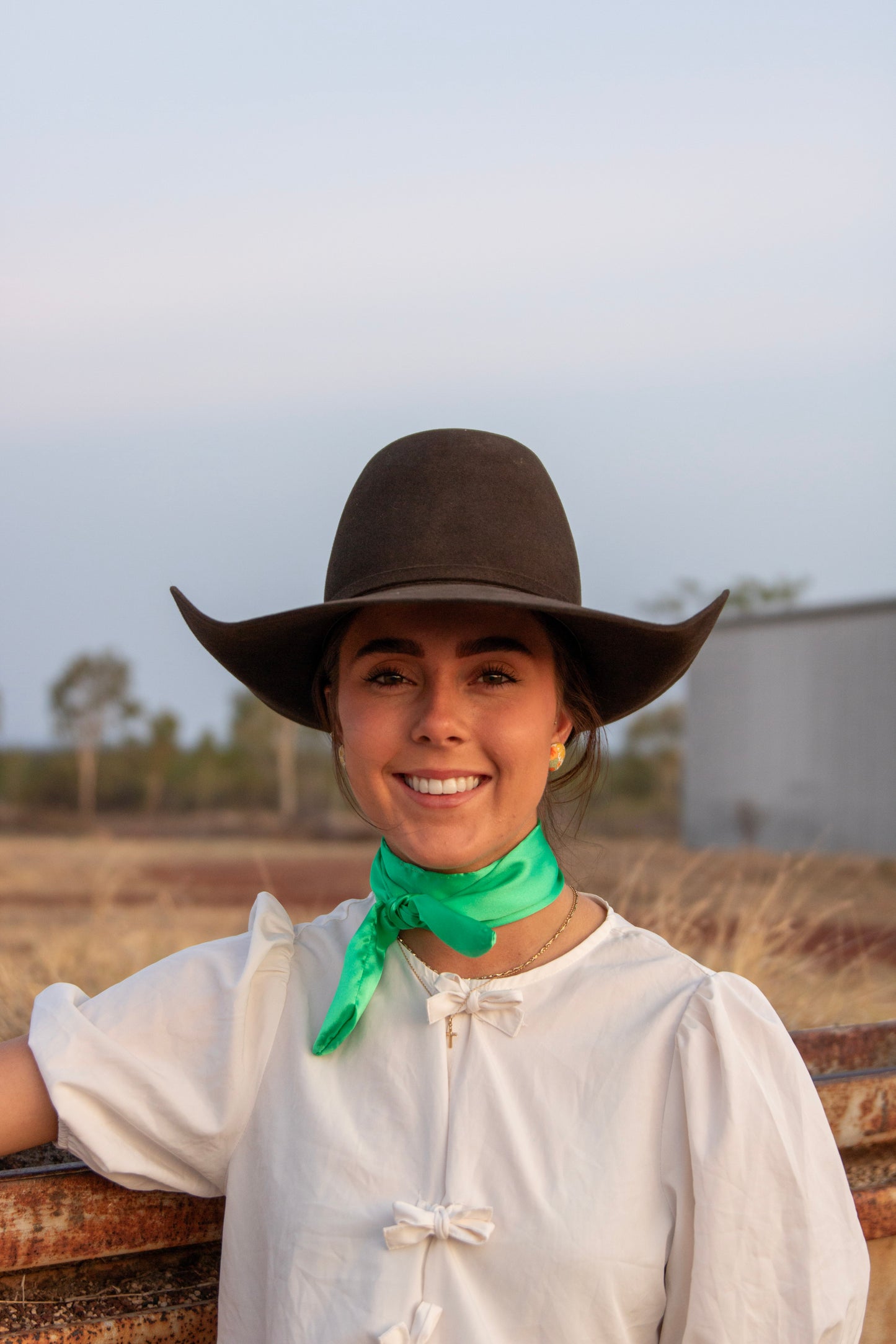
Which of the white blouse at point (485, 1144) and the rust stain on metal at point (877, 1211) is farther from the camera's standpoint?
the rust stain on metal at point (877, 1211)

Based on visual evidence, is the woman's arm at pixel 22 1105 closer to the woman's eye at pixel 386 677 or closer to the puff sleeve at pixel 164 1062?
the puff sleeve at pixel 164 1062

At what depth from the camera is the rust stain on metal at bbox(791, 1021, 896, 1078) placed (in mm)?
2740

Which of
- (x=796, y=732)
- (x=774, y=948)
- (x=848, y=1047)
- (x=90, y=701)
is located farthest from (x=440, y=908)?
(x=90, y=701)

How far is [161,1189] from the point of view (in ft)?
5.26

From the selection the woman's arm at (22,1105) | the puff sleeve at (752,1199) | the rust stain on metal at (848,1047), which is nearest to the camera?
the puff sleeve at (752,1199)

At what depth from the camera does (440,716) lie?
149 centimetres

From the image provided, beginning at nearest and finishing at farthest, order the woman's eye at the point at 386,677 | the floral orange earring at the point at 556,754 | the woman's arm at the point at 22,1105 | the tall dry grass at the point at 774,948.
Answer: the woman's arm at the point at 22,1105, the woman's eye at the point at 386,677, the floral orange earring at the point at 556,754, the tall dry grass at the point at 774,948

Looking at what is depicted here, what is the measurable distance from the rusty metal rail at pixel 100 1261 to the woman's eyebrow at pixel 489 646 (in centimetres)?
84

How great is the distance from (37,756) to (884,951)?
2954 cm

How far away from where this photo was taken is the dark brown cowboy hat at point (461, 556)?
1.53 m

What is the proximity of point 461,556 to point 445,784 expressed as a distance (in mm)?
290

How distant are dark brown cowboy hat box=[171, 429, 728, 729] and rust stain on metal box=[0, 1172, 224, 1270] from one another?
742 millimetres

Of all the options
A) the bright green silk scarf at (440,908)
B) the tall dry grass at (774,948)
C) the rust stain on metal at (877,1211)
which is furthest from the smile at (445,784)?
the tall dry grass at (774,948)

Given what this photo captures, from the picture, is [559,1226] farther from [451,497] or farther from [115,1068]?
[451,497]
